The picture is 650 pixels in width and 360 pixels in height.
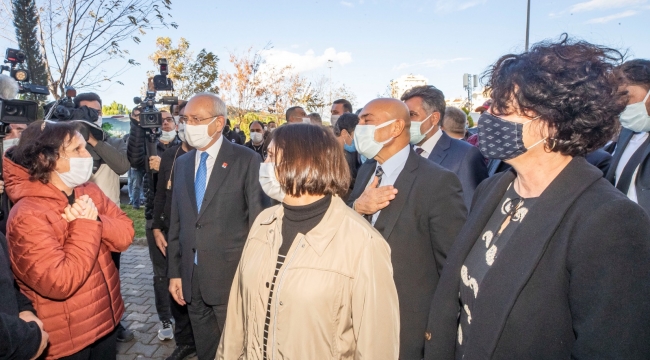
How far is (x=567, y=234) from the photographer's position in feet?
4.59

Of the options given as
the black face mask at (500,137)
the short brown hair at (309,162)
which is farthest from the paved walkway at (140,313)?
the black face mask at (500,137)

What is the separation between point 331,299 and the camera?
1832 mm

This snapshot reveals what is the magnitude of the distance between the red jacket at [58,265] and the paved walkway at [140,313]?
5.33 feet

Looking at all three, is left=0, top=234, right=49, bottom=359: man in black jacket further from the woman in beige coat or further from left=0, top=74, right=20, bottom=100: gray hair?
left=0, top=74, right=20, bottom=100: gray hair

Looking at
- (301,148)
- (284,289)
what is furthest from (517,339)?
(301,148)

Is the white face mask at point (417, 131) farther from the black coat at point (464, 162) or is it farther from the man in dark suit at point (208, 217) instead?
the man in dark suit at point (208, 217)

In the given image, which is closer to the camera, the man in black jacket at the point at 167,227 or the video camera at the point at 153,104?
the man in black jacket at the point at 167,227

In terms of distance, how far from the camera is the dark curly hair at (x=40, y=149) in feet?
8.41

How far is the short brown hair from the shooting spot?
1.99 m

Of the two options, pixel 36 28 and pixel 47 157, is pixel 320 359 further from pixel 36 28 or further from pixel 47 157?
pixel 36 28

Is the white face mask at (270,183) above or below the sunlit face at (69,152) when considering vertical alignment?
below

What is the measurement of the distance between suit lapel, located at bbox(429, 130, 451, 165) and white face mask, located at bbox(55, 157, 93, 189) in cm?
295

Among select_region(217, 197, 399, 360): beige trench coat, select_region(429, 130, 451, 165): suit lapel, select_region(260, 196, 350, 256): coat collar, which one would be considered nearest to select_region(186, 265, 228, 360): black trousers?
select_region(217, 197, 399, 360): beige trench coat

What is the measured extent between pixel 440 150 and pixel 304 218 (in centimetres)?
239
